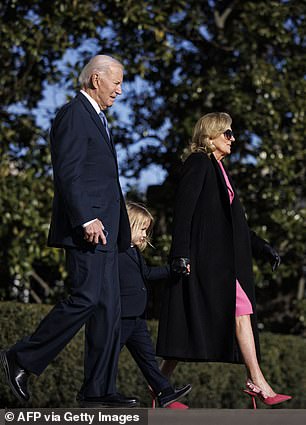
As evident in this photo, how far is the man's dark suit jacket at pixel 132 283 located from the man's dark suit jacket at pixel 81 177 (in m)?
A: 0.63

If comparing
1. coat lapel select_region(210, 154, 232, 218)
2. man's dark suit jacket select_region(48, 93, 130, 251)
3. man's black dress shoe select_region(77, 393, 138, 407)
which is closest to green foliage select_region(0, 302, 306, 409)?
coat lapel select_region(210, 154, 232, 218)

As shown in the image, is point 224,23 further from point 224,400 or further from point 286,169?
point 224,400

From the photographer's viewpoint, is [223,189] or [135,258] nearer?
[135,258]

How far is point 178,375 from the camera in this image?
9.59m

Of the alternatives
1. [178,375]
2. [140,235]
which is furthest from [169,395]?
[178,375]

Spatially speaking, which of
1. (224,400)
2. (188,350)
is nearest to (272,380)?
(224,400)

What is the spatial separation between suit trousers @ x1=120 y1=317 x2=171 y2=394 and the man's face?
1337mm

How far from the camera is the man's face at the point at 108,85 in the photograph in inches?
188

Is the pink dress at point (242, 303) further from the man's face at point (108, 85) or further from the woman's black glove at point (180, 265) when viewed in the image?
the man's face at point (108, 85)

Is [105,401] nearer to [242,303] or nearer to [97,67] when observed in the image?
[242,303]

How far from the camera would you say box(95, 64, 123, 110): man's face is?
15.7 ft

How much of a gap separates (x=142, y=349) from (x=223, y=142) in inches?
53.1

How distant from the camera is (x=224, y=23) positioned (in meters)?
12.9

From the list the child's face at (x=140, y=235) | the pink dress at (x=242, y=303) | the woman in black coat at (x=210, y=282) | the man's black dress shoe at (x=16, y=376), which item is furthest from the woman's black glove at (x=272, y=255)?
the man's black dress shoe at (x=16, y=376)
